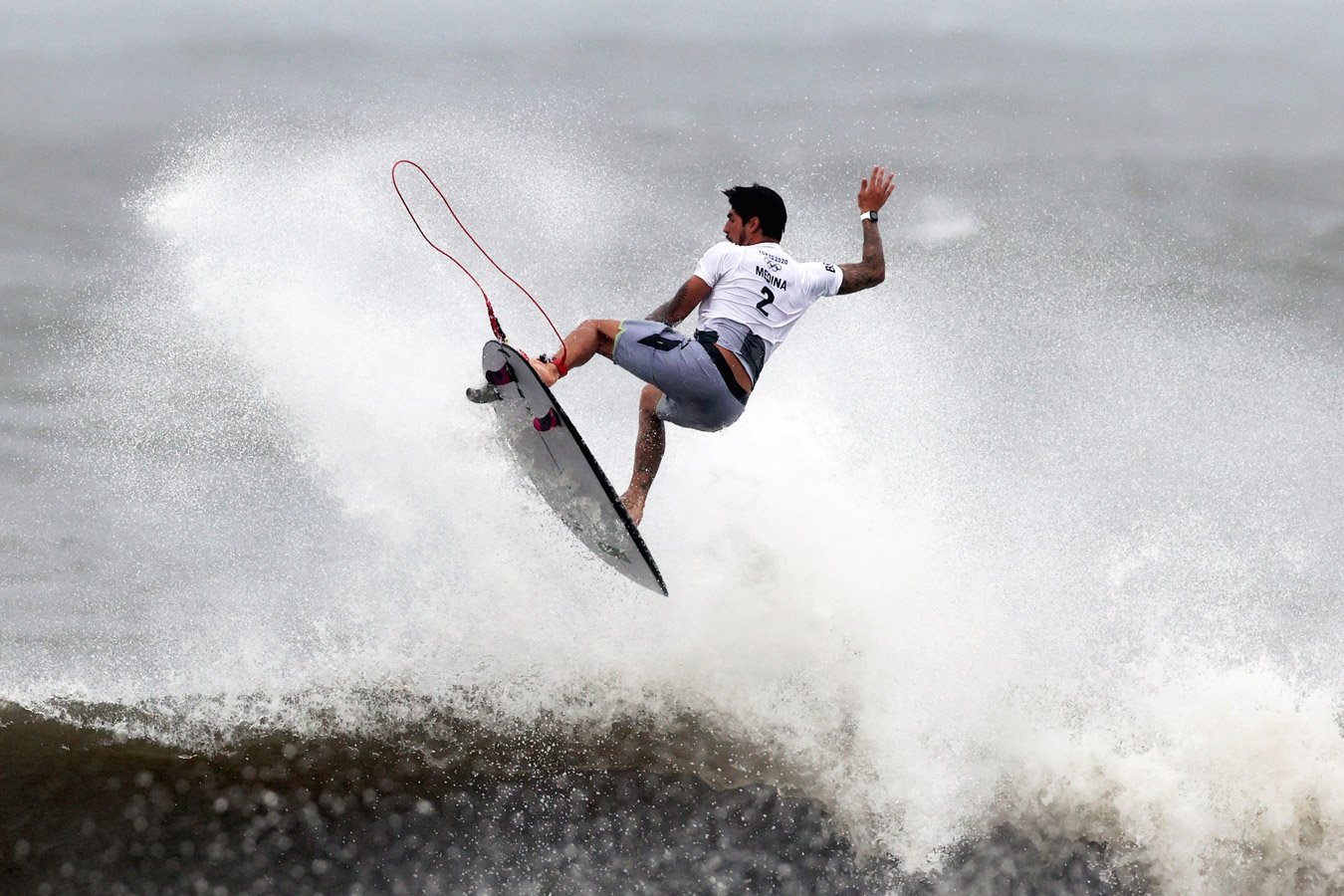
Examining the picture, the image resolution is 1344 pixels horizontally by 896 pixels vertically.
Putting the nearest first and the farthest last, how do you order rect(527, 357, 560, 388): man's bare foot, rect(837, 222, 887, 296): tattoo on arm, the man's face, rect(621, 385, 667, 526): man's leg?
rect(527, 357, 560, 388): man's bare foot → rect(837, 222, 887, 296): tattoo on arm → the man's face → rect(621, 385, 667, 526): man's leg

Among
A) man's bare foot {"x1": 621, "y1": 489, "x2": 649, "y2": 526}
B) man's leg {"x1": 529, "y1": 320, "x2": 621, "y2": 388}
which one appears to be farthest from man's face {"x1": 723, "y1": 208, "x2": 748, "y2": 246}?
man's bare foot {"x1": 621, "y1": 489, "x2": 649, "y2": 526}

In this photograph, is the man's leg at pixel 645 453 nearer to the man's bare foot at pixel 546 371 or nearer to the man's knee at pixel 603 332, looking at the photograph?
the man's knee at pixel 603 332

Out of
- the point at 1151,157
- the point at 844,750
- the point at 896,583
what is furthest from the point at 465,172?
the point at 1151,157

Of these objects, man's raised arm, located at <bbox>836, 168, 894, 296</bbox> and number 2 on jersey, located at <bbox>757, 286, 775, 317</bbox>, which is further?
number 2 on jersey, located at <bbox>757, 286, 775, 317</bbox>

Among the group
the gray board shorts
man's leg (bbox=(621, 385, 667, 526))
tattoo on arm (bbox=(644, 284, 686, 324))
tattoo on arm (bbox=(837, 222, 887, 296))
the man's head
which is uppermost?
tattoo on arm (bbox=(837, 222, 887, 296))

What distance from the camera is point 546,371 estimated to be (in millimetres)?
5742

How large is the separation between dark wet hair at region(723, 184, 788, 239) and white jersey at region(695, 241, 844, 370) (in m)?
0.09

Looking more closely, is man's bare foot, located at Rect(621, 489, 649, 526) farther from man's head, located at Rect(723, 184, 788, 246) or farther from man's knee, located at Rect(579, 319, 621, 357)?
man's head, located at Rect(723, 184, 788, 246)

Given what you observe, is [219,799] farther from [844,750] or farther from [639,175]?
[639,175]

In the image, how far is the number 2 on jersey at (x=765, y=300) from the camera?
599 centimetres

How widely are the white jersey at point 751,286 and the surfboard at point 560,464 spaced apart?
0.87m

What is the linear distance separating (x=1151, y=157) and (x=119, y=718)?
Answer: 10.8 metres

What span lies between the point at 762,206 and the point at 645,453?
142 centimetres

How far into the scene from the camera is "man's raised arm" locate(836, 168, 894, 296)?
5852mm
